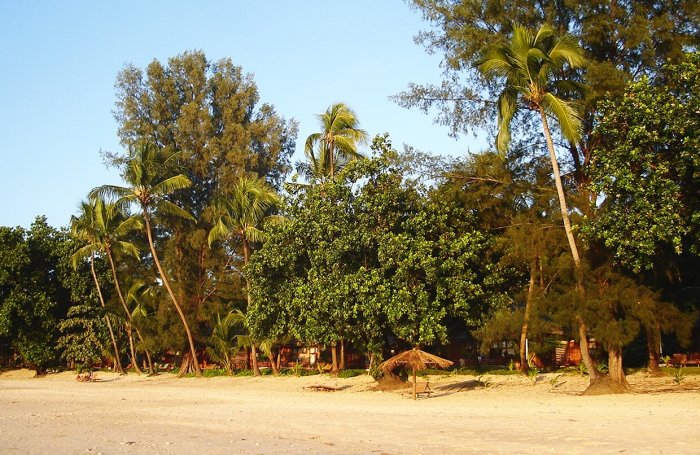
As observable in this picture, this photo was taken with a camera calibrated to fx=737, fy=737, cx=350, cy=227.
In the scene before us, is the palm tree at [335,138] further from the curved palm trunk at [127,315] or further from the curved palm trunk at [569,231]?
the curved palm trunk at [127,315]

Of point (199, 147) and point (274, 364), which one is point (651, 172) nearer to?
point (274, 364)

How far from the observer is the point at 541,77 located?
2314 centimetres

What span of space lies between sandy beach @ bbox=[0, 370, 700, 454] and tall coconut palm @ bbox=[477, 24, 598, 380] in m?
3.90

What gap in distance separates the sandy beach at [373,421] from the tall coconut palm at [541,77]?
3.90m

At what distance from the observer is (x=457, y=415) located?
19.6 m

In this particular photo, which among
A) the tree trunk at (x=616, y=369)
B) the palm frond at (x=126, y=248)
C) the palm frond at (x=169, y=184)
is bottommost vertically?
the tree trunk at (x=616, y=369)

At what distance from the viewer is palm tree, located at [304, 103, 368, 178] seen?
33.5 m

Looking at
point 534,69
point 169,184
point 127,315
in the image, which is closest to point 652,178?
point 534,69

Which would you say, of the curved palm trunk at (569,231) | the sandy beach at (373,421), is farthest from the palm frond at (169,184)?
the curved palm trunk at (569,231)

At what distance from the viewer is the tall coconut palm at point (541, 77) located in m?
22.7

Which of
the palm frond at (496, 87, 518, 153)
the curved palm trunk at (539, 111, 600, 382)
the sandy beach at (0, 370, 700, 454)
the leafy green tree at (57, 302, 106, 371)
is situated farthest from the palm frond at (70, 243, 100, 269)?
the curved palm trunk at (539, 111, 600, 382)

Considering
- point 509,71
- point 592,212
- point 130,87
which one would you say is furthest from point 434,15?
point 130,87

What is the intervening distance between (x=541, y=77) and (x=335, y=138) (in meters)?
12.4

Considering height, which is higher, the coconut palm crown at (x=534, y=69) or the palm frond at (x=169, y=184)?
the palm frond at (x=169, y=184)
